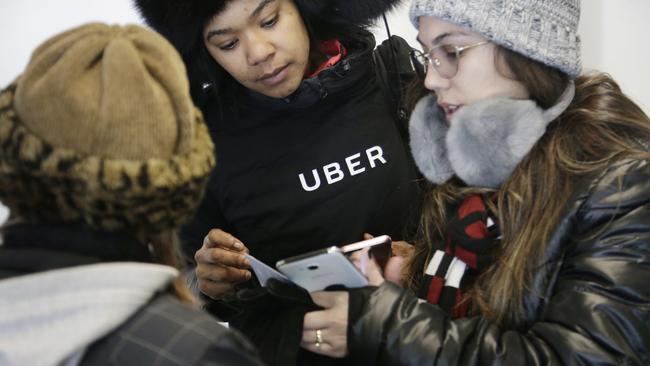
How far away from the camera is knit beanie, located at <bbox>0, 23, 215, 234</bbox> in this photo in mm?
707

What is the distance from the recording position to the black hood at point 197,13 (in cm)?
143

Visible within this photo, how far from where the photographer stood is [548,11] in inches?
44.8

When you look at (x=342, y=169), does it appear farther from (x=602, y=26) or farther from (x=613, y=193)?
(x=602, y=26)

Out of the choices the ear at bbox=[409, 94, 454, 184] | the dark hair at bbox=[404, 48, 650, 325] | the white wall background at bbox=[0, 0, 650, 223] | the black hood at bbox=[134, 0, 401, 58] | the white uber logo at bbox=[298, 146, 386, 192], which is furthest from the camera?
the white wall background at bbox=[0, 0, 650, 223]

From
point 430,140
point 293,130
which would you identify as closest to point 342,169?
point 293,130

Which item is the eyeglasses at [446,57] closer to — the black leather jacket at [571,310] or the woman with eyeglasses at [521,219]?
the woman with eyeglasses at [521,219]

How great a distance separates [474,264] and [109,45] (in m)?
0.75

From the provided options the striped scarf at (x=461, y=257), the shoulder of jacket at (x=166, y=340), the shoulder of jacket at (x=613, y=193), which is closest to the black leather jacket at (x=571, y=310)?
→ the shoulder of jacket at (x=613, y=193)

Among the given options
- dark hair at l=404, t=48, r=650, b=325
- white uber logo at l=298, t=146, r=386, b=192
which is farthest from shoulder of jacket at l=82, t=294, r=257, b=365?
white uber logo at l=298, t=146, r=386, b=192

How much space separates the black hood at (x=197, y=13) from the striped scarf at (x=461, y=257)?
64 centimetres

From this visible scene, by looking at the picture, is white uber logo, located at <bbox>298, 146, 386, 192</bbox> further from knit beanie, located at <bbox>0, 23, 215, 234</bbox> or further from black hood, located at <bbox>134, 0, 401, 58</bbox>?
knit beanie, located at <bbox>0, 23, 215, 234</bbox>

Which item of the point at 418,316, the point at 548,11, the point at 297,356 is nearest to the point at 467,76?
the point at 548,11

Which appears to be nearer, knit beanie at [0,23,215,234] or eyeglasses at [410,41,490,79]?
knit beanie at [0,23,215,234]

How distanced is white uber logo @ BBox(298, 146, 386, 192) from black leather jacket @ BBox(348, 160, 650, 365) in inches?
18.7
